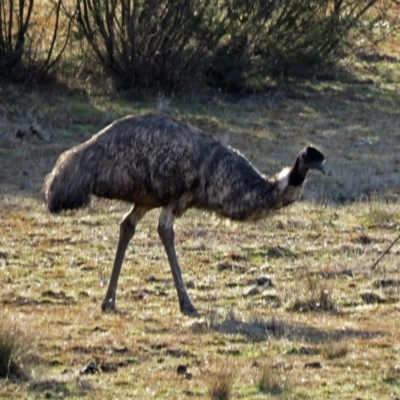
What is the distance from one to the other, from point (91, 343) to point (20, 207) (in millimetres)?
6337

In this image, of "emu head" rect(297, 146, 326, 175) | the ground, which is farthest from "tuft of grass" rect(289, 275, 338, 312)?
"emu head" rect(297, 146, 326, 175)

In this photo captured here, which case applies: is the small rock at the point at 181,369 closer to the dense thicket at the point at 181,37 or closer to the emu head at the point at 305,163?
the emu head at the point at 305,163

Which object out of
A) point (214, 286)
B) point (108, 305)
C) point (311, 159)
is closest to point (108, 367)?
point (108, 305)

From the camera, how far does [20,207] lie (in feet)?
47.1

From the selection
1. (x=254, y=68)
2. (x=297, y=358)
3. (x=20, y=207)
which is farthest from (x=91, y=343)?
(x=254, y=68)

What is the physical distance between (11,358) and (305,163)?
302 centimetres

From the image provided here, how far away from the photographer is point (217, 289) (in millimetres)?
10578

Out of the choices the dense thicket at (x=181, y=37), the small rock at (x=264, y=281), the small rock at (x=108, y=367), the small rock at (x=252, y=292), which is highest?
the dense thicket at (x=181, y=37)

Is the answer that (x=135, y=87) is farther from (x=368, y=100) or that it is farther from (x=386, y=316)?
(x=386, y=316)

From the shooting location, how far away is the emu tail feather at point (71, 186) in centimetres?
940

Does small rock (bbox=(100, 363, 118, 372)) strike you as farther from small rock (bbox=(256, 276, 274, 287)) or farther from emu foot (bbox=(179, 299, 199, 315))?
small rock (bbox=(256, 276, 274, 287))

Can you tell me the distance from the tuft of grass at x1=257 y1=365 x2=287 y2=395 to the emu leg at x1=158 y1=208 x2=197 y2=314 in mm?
2303

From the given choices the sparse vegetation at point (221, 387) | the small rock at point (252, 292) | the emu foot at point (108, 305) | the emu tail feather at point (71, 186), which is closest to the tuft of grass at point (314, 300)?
the small rock at point (252, 292)

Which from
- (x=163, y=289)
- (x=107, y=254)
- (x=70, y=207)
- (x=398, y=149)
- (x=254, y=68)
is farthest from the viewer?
(x=254, y=68)
